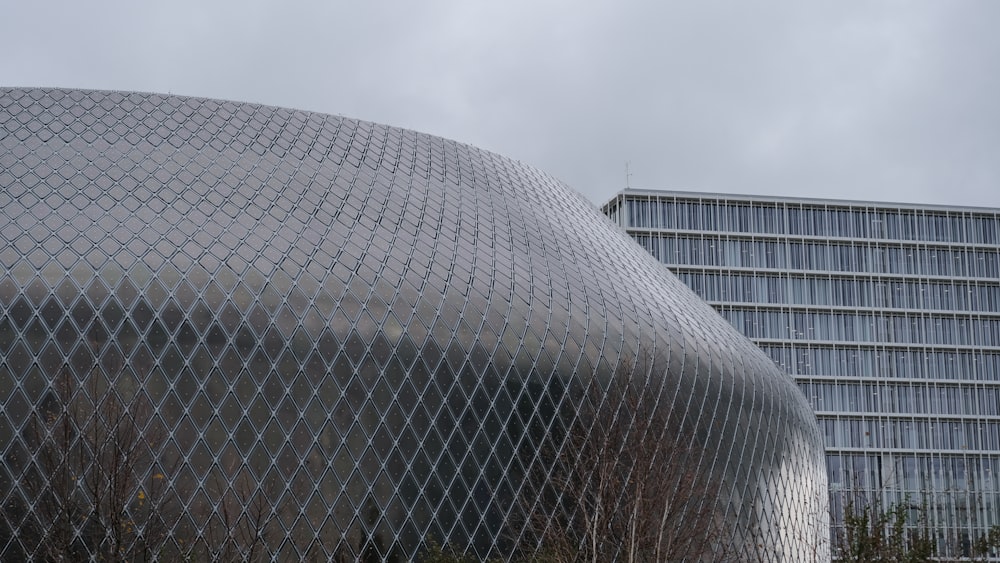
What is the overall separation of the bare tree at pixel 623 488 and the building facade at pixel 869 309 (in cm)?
6233

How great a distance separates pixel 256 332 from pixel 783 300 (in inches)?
2898

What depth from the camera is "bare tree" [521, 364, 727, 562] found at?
31720 mm

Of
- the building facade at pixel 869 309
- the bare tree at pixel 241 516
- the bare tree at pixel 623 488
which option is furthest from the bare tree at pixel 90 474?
the building facade at pixel 869 309

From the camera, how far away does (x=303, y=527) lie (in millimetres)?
31672

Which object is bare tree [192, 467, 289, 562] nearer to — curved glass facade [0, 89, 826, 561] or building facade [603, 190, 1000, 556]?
curved glass facade [0, 89, 826, 561]

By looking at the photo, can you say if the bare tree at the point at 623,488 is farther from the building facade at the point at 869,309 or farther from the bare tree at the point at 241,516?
the building facade at the point at 869,309

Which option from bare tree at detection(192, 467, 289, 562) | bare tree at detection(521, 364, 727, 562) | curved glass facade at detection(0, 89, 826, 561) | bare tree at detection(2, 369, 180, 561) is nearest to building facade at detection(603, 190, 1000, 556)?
curved glass facade at detection(0, 89, 826, 561)

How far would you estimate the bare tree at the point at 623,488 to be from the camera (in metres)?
31.7

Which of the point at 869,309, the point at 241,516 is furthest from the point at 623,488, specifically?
the point at 869,309

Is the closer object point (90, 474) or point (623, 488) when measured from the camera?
point (90, 474)

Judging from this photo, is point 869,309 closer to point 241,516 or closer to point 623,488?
point 623,488

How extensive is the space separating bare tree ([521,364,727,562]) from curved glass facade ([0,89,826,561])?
389 millimetres

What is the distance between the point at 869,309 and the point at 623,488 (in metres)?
73.5

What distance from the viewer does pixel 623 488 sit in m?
33.1
